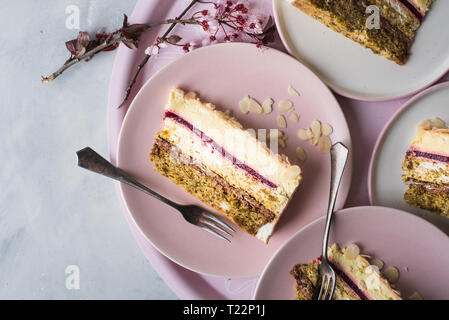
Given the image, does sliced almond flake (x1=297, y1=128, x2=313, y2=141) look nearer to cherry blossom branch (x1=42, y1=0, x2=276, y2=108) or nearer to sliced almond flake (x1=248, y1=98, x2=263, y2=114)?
sliced almond flake (x1=248, y1=98, x2=263, y2=114)

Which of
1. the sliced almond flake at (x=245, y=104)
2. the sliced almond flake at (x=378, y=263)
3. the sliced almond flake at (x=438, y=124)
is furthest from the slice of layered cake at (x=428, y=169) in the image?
the sliced almond flake at (x=245, y=104)

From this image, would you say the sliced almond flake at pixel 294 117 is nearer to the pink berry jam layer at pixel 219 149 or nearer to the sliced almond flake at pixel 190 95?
the pink berry jam layer at pixel 219 149

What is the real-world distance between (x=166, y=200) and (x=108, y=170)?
0.25 meters

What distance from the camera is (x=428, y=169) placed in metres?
1.51

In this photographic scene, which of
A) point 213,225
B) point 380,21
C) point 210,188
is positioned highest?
point 380,21

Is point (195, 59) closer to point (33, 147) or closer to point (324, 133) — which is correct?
point (324, 133)

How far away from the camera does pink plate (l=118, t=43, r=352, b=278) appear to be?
157 centimetres

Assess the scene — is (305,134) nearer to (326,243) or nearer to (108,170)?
(326,243)

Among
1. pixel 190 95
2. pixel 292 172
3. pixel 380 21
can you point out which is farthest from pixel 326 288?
pixel 380 21

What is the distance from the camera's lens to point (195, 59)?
1574 millimetres

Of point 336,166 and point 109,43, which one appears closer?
point 336,166

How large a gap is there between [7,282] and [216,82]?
127cm

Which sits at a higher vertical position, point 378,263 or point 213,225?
point 378,263

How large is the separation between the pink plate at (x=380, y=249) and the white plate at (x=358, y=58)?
461 millimetres
